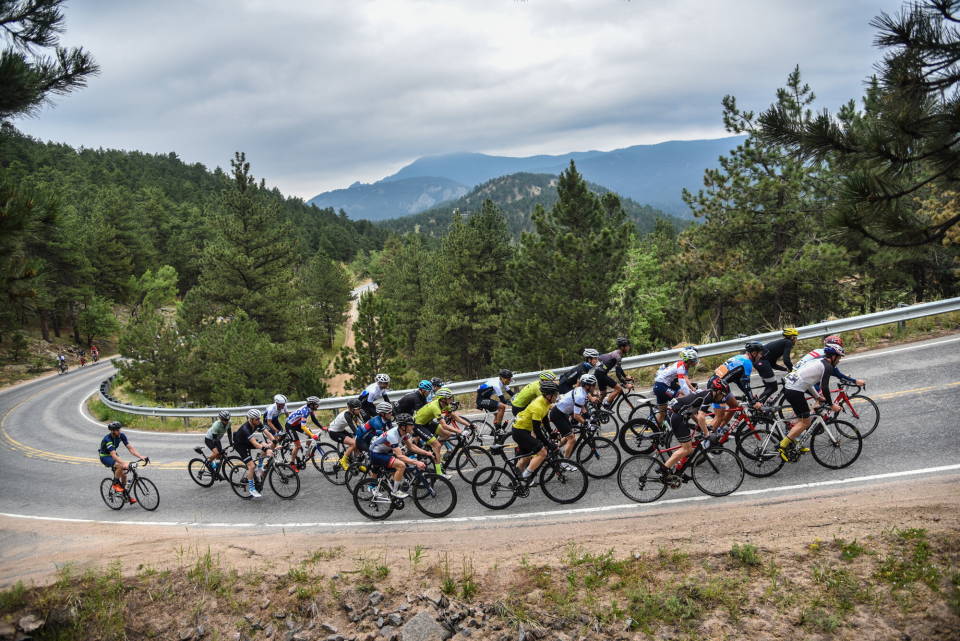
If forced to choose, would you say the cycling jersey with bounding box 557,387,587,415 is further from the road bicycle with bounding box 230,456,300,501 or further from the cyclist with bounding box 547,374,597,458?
the road bicycle with bounding box 230,456,300,501

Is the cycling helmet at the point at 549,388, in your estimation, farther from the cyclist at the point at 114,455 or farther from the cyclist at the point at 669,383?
the cyclist at the point at 114,455

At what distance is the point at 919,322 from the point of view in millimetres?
13828

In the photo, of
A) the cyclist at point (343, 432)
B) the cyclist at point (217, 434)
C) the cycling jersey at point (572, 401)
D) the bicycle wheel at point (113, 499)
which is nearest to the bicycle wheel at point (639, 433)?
the cycling jersey at point (572, 401)

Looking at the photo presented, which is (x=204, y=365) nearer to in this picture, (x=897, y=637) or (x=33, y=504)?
(x=33, y=504)

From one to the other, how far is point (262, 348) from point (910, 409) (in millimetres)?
27907

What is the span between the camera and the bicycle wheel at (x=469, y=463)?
1073 cm

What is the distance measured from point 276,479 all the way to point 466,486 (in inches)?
200

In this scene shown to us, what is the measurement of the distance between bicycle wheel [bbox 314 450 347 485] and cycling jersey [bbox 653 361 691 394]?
308 inches

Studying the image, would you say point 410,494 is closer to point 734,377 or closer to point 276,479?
point 276,479

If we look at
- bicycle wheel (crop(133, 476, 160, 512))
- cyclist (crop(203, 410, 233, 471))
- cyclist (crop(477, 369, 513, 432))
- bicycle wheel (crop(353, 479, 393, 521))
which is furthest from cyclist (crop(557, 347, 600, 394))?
bicycle wheel (crop(133, 476, 160, 512))

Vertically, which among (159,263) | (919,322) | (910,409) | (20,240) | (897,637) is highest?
(159,263)

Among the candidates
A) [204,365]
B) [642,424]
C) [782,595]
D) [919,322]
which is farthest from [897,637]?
[204,365]

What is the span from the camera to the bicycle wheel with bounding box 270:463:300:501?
11.6 m

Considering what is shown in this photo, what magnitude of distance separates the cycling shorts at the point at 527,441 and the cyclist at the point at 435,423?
6.49 ft
